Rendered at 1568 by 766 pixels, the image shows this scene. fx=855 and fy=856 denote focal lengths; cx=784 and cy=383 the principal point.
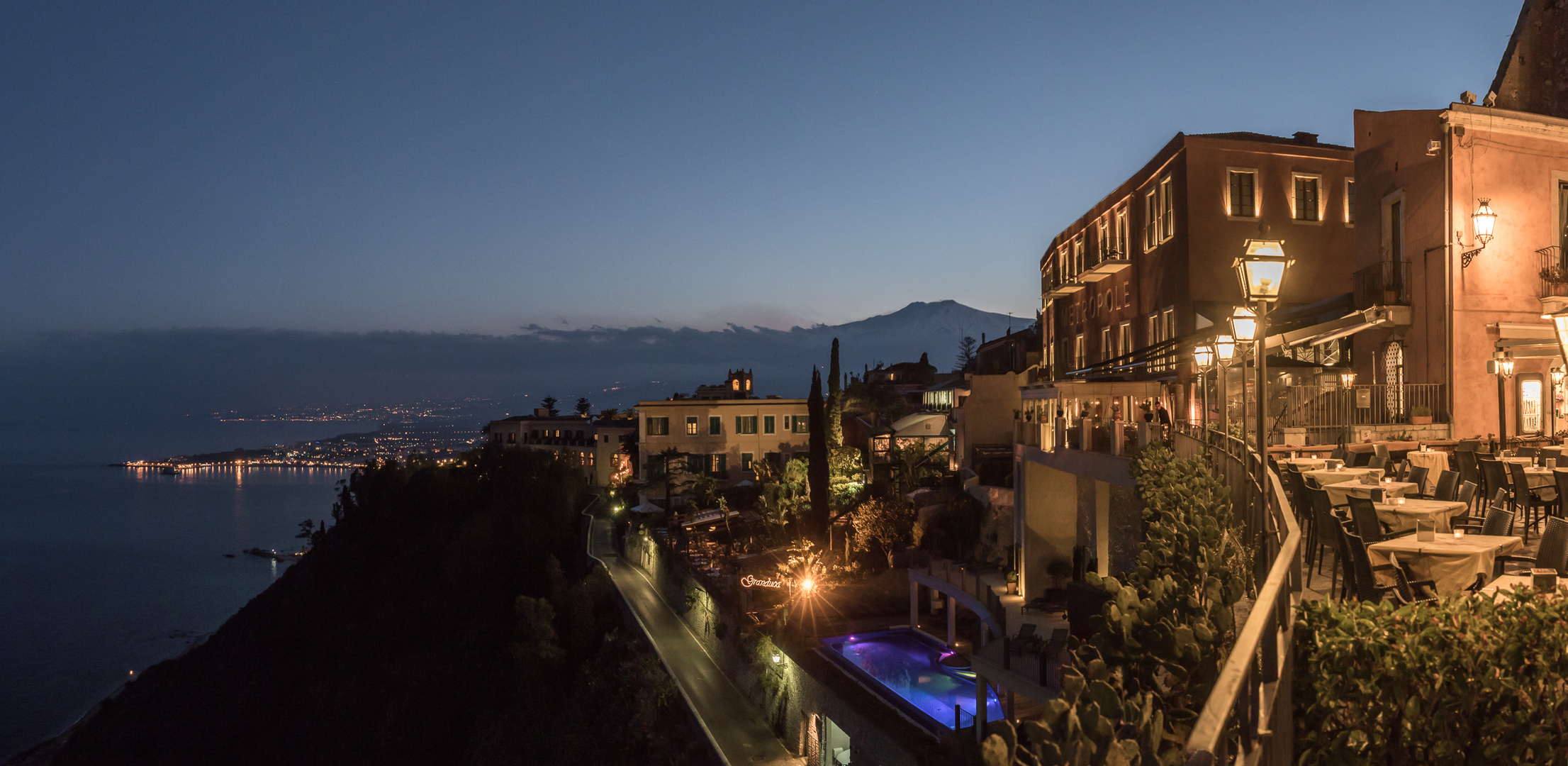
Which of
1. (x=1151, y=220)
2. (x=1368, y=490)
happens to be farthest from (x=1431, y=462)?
(x=1151, y=220)

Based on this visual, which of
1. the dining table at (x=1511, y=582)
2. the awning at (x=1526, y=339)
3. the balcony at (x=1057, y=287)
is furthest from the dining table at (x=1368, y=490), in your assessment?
the balcony at (x=1057, y=287)

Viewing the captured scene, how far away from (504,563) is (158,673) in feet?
88.5

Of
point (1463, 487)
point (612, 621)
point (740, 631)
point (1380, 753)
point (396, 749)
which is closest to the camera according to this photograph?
point (1380, 753)

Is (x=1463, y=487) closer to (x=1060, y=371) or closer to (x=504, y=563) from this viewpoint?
(x=1060, y=371)

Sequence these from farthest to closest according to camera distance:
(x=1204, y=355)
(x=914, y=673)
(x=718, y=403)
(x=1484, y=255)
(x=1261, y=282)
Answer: (x=718, y=403), (x=914, y=673), (x=1484, y=255), (x=1204, y=355), (x=1261, y=282)

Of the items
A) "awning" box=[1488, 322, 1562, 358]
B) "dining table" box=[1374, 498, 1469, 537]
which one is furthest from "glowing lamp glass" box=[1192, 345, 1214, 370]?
"awning" box=[1488, 322, 1562, 358]

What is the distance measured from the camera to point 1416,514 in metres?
7.93

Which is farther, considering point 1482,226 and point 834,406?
point 834,406

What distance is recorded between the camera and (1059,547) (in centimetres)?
1897

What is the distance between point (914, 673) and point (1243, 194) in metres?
16.0

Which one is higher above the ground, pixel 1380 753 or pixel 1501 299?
pixel 1501 299

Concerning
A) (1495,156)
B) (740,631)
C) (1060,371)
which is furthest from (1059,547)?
(1060,371)

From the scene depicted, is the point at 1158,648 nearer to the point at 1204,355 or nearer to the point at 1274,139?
the point at 1204,355

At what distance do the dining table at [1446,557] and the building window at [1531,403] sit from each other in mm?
12105
